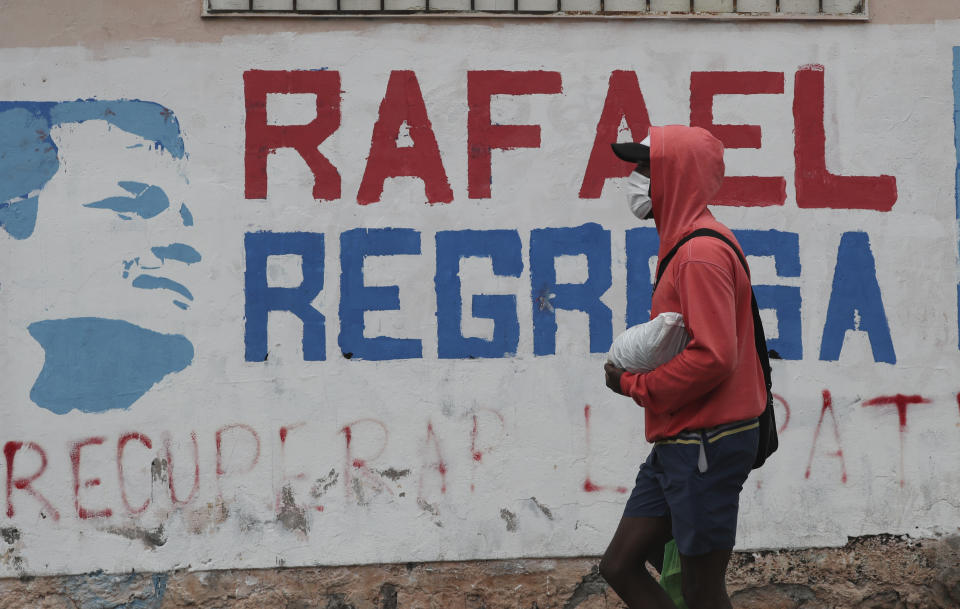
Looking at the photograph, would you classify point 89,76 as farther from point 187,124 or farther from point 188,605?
point 188,605

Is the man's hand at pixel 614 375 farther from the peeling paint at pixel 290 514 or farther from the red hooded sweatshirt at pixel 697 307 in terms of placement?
the peeling paint at pixel 290 514

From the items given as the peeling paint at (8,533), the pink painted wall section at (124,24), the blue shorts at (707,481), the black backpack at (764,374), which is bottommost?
the peeling paint at (8,533)

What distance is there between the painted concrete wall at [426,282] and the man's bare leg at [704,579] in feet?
5.03

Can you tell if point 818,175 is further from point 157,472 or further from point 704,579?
point 157,472

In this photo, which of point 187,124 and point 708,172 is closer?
point 708,172

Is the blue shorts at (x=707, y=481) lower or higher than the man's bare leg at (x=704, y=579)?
higher

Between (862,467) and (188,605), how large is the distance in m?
2.90

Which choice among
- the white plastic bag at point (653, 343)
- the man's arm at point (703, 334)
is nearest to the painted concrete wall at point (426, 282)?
the white plastic bag at point (653, 343)

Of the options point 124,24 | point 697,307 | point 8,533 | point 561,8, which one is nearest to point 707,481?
point 697,307

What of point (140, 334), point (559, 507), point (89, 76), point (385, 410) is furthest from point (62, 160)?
point (559, 507)

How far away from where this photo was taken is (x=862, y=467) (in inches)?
185

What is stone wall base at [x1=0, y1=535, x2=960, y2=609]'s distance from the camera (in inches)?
179

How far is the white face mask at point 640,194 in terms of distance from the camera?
3.26 m

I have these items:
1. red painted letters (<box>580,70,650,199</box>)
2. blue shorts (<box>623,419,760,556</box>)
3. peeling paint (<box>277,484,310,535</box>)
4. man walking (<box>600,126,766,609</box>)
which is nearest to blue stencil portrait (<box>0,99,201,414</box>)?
peeling paint (<box>277,484,310,535</box>)
